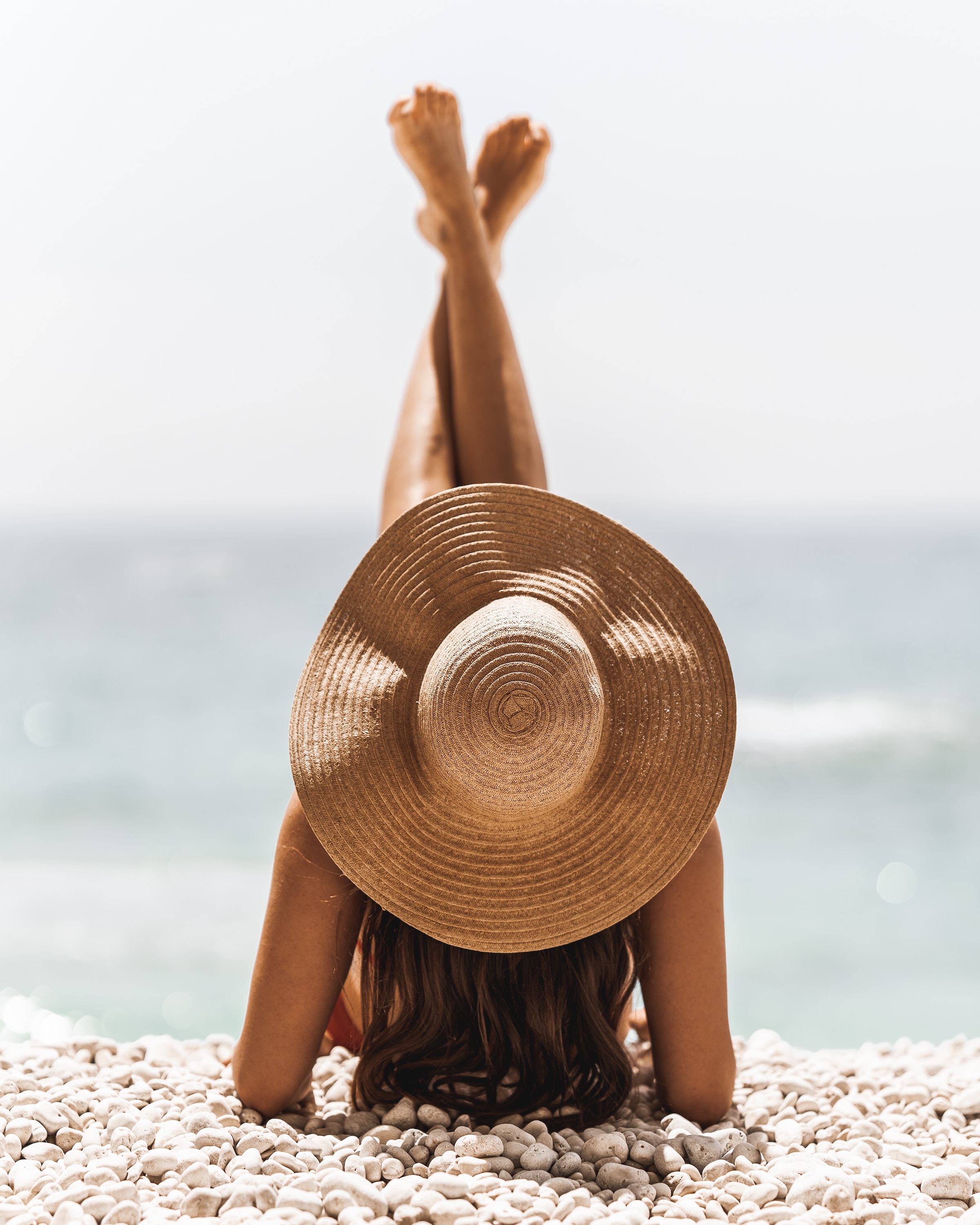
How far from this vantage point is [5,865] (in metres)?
8.14

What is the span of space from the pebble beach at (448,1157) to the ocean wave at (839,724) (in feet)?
29.0

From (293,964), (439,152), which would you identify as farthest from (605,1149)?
(439,152)

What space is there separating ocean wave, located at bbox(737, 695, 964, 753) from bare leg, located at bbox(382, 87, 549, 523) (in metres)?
8.33

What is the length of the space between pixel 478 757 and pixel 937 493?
22.8m

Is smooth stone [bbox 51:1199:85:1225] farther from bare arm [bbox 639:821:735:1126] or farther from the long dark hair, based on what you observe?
bare arm [bbox 639:821:735:1126]

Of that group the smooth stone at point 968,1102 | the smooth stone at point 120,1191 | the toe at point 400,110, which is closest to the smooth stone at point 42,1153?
the smooth stone at point 120,1191

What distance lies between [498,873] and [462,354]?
1763 millimetres

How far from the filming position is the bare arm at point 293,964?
220 cm

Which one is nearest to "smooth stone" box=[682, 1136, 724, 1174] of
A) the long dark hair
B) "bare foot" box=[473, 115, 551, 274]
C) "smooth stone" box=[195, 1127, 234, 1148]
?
the long dark hair

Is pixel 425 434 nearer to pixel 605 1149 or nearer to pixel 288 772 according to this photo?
pixel 605 1149

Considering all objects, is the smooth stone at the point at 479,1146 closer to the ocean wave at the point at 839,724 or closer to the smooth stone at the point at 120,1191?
the smooth stone at the point at 120,1191

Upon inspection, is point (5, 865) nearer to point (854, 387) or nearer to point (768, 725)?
point (768, 725)

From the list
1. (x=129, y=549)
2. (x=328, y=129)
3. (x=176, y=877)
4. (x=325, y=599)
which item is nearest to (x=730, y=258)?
(x=328, y=129)

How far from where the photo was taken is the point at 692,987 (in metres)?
2.26
